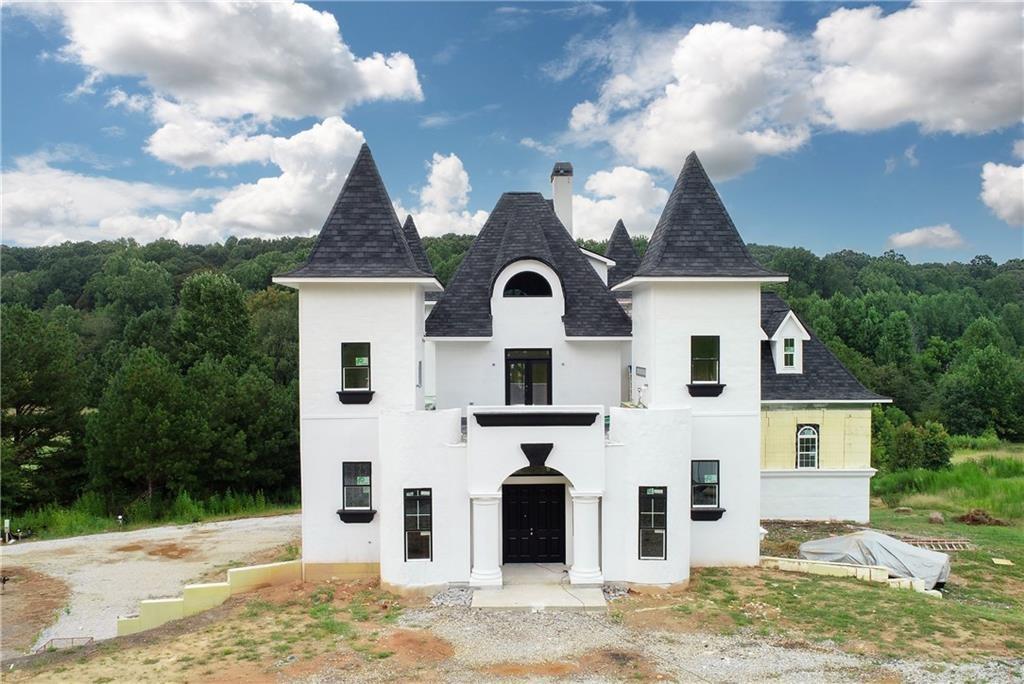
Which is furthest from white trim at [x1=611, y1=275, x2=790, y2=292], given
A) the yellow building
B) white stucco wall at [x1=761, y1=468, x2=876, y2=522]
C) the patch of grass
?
the patch of grass

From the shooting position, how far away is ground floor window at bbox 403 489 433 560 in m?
15.8

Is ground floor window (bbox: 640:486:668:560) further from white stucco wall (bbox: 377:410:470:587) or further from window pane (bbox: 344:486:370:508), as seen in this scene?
window pane (bbox: 344:486:370:508)

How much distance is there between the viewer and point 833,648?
12.3 metres

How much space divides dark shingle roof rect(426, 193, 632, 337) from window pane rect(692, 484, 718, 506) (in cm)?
475

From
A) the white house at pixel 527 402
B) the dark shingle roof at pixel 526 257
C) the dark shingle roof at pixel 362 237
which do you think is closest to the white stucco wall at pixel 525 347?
the white house at pixel 527 402

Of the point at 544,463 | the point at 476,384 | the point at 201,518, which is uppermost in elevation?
the point at 476,384

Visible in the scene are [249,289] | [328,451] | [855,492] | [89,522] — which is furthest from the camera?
[249,289]

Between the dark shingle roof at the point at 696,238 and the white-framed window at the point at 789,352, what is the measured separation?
762 cm

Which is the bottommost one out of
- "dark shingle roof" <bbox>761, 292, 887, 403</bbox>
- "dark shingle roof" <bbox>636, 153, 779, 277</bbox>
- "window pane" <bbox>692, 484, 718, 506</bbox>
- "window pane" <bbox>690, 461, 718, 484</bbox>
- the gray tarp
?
the gray tarp

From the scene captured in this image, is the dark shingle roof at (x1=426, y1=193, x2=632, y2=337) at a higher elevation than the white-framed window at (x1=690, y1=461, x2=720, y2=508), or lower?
higher

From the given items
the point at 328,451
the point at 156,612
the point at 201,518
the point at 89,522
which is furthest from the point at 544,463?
the point at 89,522

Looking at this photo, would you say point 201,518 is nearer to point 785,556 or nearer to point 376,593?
point 376,593

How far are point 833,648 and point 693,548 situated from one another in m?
5.18

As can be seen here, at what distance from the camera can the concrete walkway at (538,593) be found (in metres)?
14.6
